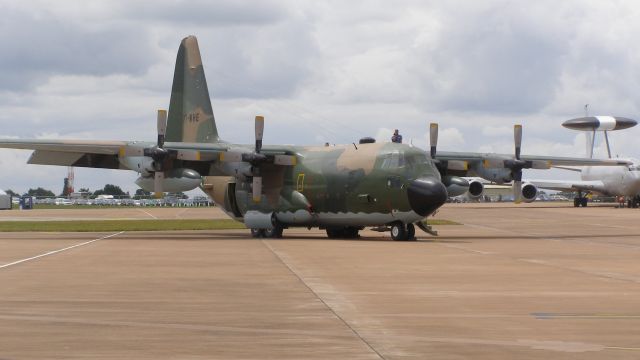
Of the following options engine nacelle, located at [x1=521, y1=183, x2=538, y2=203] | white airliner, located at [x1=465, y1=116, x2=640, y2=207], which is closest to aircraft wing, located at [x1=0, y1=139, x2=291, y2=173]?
engine nacelle, located at [x1=521, y1=183, x2=538, y2=203]

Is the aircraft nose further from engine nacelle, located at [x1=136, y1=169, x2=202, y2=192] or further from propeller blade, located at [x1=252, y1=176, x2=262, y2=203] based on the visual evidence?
engine nacelle, located at [x1=136, y1=169, x2=202, y2=192]

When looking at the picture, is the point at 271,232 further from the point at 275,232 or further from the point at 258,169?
the point at 258,169

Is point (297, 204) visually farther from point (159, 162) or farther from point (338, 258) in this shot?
point (338, 258)

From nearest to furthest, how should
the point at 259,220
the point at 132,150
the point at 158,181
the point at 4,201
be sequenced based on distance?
1. the point at 132,150
2. the point at 158,181
3. the point at 259,220
4. the point at 4,201

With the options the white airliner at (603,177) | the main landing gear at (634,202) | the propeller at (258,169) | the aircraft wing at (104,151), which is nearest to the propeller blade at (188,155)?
the aircraft wing at (104,151)

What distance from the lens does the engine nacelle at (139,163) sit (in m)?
37.5

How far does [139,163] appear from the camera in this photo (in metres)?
37.8

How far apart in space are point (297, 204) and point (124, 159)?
716 cm

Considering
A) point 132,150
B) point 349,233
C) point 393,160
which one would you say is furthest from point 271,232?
point 393,160

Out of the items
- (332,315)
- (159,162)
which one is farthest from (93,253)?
(332,315)

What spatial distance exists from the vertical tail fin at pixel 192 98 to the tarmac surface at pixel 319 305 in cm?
1835

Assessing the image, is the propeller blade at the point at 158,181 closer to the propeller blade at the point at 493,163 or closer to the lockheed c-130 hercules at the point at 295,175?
the lockheed c-130 hercules at the point at 295,175

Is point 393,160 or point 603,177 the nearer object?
point 393,160

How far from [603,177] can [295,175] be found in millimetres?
56199
